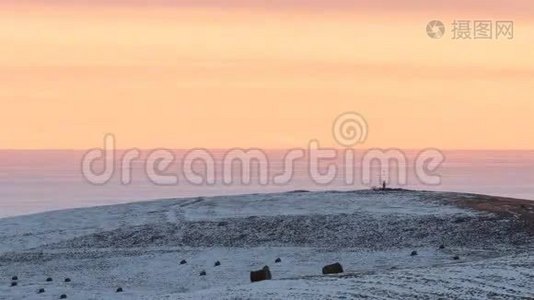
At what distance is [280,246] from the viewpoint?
63969mm

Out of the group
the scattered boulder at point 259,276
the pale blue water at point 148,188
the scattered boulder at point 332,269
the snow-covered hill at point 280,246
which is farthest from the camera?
the pale blue water at point 148,188

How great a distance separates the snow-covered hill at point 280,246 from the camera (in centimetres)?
4903

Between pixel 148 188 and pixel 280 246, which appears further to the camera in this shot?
pixel 148 188

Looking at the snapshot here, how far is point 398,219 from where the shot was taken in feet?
221

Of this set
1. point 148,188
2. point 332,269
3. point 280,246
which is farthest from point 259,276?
point 148,188

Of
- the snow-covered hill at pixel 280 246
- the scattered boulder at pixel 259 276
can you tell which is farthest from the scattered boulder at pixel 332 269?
the scattered boulder at pixel 259 276

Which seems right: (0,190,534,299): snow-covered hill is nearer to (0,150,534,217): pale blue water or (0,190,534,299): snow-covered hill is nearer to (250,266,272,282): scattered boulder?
(250,266,272,282): scattered boulder

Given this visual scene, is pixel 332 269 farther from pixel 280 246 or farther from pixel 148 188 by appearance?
pixel 148 188

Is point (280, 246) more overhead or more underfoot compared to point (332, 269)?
more overhead

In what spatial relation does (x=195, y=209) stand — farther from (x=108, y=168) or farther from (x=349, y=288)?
(x=108, y=168)

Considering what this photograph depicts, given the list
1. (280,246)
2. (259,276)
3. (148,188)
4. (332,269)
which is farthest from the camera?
(148,188)

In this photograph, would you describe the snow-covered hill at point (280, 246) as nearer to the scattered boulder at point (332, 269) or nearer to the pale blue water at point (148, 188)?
the scattered boulder at point (332, 269)

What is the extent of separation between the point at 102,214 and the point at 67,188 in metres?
100

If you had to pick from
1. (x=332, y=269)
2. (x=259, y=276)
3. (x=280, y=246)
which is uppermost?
(x=280, y=246)
